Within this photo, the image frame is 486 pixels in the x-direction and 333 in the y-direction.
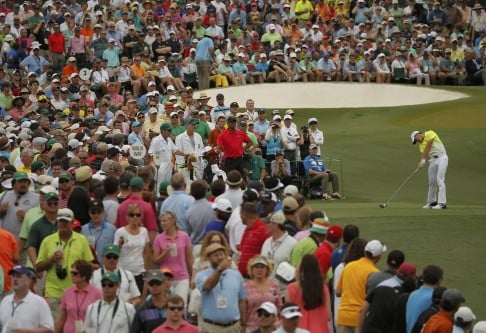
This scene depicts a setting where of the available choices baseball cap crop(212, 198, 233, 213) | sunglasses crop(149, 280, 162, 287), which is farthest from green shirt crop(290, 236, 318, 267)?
sunglasses crop(149, 280, 162, 287)

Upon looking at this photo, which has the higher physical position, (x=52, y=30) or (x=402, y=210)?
(x=52, y=30)

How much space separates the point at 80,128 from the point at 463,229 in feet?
31.8

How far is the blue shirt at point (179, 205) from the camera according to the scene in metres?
19.0

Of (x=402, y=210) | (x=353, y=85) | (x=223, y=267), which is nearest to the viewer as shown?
(x=223, y=267)

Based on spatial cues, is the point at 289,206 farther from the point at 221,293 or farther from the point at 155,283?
the point at 155,283

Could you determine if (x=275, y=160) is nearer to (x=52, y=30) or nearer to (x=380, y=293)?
(x=52, y=30)

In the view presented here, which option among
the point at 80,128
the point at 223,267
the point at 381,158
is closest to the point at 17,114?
the point at 80,128

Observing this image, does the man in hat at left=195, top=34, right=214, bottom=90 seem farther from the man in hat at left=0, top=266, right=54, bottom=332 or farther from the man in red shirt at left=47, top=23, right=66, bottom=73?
the man in hat at left=0, top=266, right=54, bottom=332

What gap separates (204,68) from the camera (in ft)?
136

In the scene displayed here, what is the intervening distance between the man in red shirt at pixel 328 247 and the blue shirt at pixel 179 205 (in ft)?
9.81

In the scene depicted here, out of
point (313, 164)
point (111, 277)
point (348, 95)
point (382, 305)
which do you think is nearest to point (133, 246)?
point (111, 277)

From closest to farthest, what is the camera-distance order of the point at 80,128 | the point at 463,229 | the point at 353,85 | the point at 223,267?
the point at 223,267
the point at 463,229
the point at 80,128
the point at 353,85

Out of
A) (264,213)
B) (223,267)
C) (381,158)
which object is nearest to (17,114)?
(381,158)

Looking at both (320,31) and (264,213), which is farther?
(320,31)
